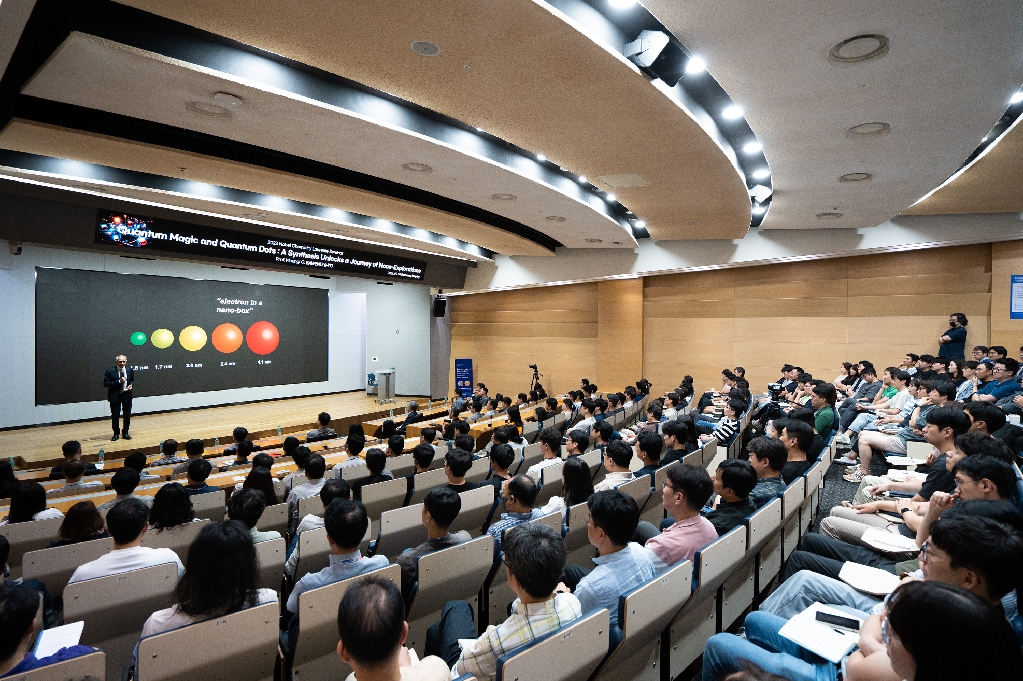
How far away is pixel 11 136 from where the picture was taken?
5215 millimetres

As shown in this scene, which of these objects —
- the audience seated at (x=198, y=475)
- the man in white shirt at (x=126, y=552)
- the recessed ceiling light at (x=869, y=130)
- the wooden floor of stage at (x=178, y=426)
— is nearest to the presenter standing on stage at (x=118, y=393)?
the wooden floor of stage at (x=178, y=426)

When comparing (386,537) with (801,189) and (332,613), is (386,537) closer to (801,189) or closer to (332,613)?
(332,613)

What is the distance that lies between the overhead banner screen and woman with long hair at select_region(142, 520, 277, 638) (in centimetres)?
741

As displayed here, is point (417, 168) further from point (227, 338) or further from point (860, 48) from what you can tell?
point (227, 338)

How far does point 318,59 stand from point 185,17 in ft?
2.83

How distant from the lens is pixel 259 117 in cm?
481

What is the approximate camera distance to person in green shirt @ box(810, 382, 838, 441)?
19.2 feet

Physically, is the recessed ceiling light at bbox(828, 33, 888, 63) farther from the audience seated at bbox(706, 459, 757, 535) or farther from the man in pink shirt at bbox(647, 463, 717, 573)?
the man in pink shirt at bbox(647, 463, 717, 573)

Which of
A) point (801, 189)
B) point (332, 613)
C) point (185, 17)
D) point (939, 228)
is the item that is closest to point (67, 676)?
point (332, 613)

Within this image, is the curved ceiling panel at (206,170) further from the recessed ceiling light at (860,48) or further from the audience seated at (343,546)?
the recessed ceiling light at (860,48)

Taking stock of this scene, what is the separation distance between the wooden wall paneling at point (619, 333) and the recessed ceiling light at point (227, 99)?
1046cm

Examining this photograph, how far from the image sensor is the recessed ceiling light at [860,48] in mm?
3372

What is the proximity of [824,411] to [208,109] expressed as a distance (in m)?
6.99

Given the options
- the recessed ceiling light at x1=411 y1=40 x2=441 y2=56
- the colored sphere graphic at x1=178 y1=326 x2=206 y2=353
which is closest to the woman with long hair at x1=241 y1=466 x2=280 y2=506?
the recessed ceiling light at x1=411 y1=40 x2=441 y2=56
